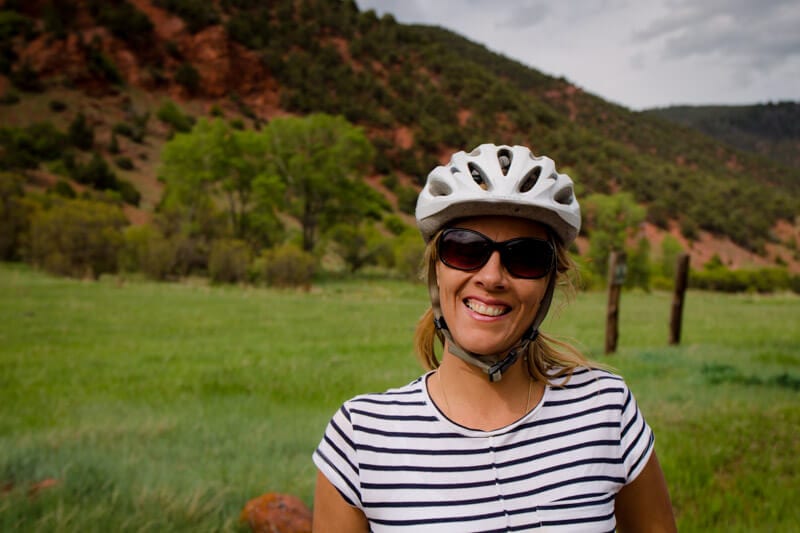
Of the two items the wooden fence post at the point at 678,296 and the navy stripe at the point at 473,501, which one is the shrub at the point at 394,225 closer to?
the wooden fence post at the point at 678,296

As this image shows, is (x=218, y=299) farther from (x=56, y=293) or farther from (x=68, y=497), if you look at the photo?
(x=68, y=497)

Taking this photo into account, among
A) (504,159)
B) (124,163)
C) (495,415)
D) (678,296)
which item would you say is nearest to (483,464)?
(495,415)

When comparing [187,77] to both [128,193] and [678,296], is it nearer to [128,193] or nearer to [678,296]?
[128,193]

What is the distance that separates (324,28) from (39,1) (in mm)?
41881

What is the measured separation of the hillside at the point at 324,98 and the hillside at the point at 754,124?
1519 inches

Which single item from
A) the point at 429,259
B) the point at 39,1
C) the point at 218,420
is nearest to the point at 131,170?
the point at 39,1

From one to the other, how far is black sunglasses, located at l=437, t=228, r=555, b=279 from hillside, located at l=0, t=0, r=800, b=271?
180 ft

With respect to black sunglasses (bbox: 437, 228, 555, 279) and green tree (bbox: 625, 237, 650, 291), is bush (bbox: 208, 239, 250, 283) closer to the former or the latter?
green tree (bbox: 625, 237, 650, 291)

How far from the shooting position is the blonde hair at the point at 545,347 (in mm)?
1852

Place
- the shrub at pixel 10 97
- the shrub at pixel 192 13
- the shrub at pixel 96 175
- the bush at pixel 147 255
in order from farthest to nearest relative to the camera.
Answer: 1. the shrub at pixel 192 13
2. the shrub at pixel 10 97
3. the shrub at pixel 96 175
4. the bush at pixel 147 255

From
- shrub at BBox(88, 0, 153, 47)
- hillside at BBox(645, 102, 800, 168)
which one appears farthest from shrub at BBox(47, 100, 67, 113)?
hillside at BBox(645, 102, 800, 168)

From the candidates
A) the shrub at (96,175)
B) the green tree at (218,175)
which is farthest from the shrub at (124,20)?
the green tree at (218,175)

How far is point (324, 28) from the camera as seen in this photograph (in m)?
101

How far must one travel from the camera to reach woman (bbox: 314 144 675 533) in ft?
5.18
